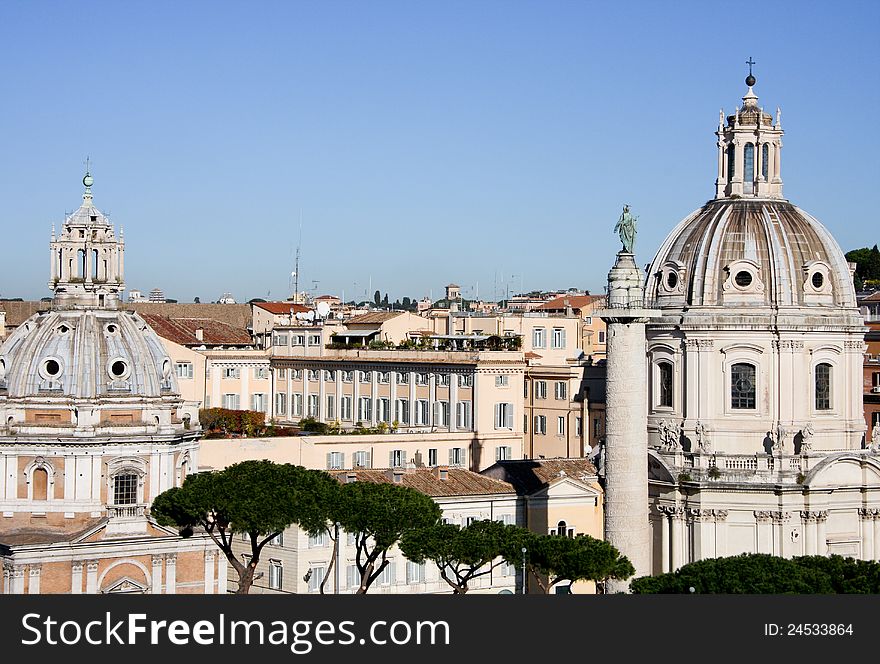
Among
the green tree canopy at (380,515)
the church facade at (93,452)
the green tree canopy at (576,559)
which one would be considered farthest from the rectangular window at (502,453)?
the green tree canopy at (576,559)

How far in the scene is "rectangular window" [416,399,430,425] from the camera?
323 ft

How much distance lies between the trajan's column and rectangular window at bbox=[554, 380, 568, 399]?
130ft

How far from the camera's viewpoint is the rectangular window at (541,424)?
101688mm

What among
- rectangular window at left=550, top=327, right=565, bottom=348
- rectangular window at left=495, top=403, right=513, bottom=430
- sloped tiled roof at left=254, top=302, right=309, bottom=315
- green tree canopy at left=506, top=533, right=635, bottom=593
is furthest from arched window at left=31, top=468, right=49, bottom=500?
sloped tiled roof at left=254, top=302, right=309, bottom=315

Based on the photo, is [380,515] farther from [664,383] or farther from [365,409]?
[365,409]

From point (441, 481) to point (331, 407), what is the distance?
3315cm

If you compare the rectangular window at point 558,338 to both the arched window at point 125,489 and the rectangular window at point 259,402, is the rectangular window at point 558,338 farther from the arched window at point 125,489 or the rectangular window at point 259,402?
the arched window at point 125,489

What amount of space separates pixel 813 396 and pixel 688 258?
244 inches

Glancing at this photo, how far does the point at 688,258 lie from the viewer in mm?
72250

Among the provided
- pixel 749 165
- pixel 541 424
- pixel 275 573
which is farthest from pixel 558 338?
pixel 275 573

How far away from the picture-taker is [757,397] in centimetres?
7069

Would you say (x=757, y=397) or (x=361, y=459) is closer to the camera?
(x=757, y=397)
